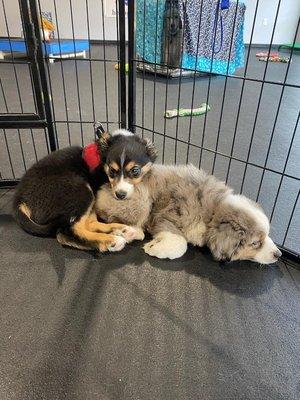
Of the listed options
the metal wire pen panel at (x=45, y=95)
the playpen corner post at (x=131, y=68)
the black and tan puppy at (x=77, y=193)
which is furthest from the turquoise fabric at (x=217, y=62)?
the black and tan puppy at (x=77, y=193)

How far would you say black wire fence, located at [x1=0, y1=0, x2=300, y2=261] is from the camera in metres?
1.99

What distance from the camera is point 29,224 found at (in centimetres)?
172

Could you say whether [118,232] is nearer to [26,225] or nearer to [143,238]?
[143,238]

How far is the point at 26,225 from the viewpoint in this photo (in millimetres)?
1729

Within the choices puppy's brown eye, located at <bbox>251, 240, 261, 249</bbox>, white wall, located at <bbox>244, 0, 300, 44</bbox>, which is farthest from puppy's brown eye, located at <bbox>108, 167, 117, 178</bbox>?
white wall, located at <bbox>244, 0, 300, 44</bbox>

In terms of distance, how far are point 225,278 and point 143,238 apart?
511 mm

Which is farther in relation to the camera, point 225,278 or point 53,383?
point 225,278

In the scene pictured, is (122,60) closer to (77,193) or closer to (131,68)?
(131,68)

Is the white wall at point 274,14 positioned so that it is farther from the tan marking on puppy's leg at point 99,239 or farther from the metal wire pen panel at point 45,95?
the tan marking on puppy's leg at point 99,239

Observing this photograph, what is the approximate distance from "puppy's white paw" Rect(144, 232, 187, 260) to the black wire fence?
0.60 metres

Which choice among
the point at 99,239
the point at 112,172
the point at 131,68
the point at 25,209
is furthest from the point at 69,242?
the point at 131,68

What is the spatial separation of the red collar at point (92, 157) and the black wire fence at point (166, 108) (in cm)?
39

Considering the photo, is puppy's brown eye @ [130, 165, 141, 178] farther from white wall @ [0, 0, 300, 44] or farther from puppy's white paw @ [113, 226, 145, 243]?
white wall @ [0, 0, 300, 44]

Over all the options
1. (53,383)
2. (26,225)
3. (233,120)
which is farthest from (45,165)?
(233,120)
